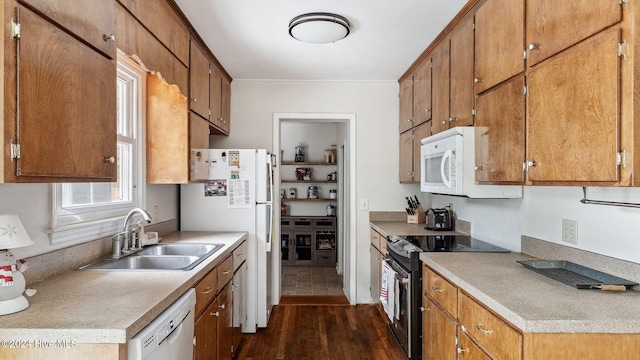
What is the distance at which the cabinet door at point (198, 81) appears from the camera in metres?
2.67

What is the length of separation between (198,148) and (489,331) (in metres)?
2.31

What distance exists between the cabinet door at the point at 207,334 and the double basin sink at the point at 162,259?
0.29 metres

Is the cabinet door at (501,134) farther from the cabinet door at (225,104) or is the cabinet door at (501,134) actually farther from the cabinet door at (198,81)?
the cabinet door at (225,104)

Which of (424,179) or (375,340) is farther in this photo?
(375,340)

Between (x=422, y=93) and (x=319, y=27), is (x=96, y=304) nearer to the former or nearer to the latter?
(x=319, y=27)

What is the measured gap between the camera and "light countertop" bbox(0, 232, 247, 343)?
1.12m

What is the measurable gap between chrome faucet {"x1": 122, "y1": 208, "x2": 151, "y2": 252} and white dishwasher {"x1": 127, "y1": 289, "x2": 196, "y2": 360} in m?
0.72

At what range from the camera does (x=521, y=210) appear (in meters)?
2.31

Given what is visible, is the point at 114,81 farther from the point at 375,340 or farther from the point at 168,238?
the point at 375,340

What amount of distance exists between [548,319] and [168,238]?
251cm

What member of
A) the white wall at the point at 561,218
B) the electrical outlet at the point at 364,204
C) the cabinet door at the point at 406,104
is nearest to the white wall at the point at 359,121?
the electrical outlet at the point at 364,204

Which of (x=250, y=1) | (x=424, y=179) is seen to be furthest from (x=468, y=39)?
(x=250, y=1)

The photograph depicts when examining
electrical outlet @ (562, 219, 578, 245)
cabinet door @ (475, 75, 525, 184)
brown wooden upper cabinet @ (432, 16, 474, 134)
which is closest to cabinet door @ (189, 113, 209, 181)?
brown wooden upper cabinet @ (432, 16, 474, 134)

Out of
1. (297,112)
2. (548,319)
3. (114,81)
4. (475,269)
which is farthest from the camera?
(297,112)
